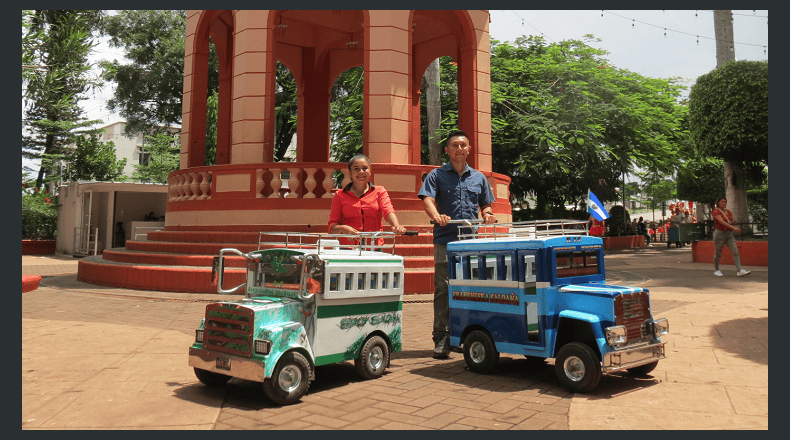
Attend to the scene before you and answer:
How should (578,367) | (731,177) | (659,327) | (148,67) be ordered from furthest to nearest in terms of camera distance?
(148,67) < (731,177) < (659,327) < (578,367)

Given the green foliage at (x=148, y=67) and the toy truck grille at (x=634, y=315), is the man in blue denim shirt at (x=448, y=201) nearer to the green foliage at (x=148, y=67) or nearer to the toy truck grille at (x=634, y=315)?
the toy truck grille at (x=634, y=315)

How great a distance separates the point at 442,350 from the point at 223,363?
91.9 inches

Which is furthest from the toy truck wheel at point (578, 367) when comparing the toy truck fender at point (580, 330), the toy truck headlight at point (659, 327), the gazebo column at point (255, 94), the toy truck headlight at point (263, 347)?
the gazebo column at point (255, 94)

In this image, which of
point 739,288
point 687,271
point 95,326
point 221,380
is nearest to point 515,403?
point 221,380

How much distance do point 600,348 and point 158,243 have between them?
10.8 meters

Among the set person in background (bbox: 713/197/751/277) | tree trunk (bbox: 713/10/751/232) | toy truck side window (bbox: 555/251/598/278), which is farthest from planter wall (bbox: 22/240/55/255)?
toy truck side window (bbox: 555/251/598/278)

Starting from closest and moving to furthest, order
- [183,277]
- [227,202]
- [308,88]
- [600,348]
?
1. [600,348]
2. [183,277]
3. [227,202]
4. [308,88]

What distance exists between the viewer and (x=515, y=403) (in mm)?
4480

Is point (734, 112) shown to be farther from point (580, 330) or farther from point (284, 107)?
point (284, 107)

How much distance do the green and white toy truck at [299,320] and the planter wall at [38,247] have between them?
27727mm

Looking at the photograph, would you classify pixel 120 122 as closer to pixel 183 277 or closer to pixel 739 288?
pixel 183 277

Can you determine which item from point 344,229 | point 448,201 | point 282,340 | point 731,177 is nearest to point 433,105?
point 731,177

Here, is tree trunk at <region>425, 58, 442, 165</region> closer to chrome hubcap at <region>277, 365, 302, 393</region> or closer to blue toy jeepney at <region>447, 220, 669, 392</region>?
blue toy jeepney at <region>447, 220, 669, 392</region>

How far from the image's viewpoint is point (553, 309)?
4.95 metres
